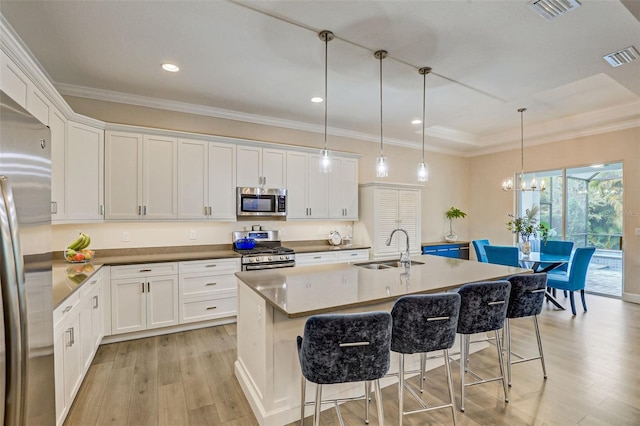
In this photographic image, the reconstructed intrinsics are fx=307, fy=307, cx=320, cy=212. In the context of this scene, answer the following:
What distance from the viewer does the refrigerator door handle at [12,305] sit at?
1.02 m

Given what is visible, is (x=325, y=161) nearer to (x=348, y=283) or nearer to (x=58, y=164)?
(x=348, y=283)

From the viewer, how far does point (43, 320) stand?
129 centimetres

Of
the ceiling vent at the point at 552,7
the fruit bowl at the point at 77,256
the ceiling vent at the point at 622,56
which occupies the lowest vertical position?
the fruit bowl at the point at 77,256

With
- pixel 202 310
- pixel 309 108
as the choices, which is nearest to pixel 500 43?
pixel 309 108

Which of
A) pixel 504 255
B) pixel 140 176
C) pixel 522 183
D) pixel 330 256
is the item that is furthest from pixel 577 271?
pixel 140 176

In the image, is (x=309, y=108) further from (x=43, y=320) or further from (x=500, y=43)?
(x=43, y=320)

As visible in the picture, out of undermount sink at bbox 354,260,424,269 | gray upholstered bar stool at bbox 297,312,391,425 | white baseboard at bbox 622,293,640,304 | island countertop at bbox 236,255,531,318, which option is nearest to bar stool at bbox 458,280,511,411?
island countertop at bbox 236,255,531,318

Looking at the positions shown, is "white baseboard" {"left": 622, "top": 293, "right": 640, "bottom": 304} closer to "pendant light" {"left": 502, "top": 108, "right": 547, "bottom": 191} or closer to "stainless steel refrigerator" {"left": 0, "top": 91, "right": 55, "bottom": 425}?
"pendant light" {"left": 502, "top": 108, "right": 547, "bottom": 191}

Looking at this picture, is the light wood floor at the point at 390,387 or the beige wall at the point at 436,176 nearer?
the light wood floor at the point at 390,387

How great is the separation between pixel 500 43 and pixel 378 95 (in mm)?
1490

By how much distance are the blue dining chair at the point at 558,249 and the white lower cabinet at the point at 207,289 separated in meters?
4.93

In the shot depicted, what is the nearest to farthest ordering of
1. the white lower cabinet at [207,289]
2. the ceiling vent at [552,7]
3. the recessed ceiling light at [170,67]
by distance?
the ceiling vent at [552,7] → the recessed ceiling light at [170,67] → the white lower cabinet at [207,289]

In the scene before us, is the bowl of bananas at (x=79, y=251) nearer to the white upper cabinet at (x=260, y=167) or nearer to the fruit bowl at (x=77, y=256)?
the fruit bowl at (x=77, y=256)

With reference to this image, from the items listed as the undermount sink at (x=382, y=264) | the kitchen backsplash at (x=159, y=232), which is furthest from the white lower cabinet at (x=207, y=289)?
the undermount sink at (x=382, y=264)
